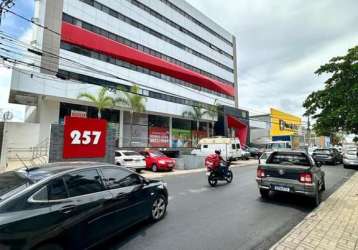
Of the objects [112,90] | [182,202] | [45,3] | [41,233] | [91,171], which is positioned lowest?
[182,202]

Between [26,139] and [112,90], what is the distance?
8.47 meters

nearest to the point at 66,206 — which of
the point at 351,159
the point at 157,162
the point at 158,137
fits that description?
the point at 157,162

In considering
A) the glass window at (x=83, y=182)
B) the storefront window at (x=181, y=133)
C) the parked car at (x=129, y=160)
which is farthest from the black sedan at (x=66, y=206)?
the storefront window at (x=181, y=133)

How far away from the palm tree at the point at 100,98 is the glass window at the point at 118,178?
17.5 meters

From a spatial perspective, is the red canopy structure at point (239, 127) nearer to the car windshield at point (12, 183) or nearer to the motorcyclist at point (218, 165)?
the motorcyclist at point (218, 165)

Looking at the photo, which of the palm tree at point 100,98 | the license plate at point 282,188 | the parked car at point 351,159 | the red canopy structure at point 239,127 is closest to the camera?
the license plate at point 282,188

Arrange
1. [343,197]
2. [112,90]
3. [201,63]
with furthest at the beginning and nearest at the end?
1. [201,63]
2. [112,90]
3. [343,197]

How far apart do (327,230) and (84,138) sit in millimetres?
11624

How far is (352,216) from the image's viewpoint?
239 inches

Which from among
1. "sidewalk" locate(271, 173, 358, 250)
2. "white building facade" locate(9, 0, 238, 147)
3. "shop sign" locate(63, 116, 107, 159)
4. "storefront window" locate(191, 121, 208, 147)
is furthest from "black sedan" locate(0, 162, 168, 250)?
"storefront window" locate(191, 121, 208, 147)

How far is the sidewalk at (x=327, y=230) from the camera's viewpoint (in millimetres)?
4358

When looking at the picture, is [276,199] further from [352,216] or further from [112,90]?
[112,90]

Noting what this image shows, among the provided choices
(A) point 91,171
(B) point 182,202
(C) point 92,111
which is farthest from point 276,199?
(C) point 92,111

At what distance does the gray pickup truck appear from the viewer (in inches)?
276
